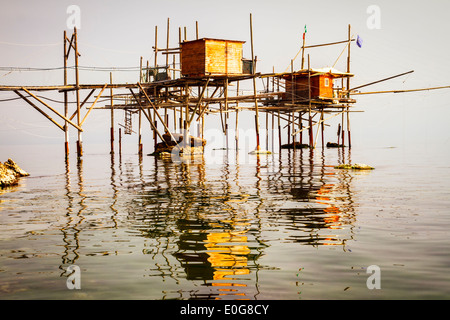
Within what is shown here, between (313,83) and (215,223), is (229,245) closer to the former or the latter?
(215,223)

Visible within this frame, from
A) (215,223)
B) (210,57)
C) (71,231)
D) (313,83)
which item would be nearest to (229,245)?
(215,223)

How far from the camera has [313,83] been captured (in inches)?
1901

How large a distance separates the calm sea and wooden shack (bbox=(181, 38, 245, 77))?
72.8ft

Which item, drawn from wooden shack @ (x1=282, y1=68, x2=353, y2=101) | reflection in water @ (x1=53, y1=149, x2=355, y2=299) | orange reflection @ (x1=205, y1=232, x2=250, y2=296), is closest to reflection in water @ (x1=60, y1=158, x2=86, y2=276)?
reflection in water @ (x1=53, y1=149, x2=355, y2=299)

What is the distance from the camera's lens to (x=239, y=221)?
1112cm

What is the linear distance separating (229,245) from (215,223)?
2.11 metres

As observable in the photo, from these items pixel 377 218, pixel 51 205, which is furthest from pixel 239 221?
pixel 51 205

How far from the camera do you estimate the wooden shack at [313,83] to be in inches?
1877

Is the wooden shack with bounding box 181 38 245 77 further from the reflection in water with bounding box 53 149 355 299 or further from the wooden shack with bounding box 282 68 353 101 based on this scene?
the reflection in water with bounding box 53 149 355 299

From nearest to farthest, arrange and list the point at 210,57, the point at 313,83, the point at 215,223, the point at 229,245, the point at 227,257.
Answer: the point at 227,257, the point at 229,245, the point at 215,223, the point at 210,57, the point at 313,83

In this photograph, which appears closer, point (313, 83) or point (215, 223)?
point (215, 223)

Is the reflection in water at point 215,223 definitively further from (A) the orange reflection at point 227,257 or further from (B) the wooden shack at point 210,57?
(B) the wooden shack at point 210,57
